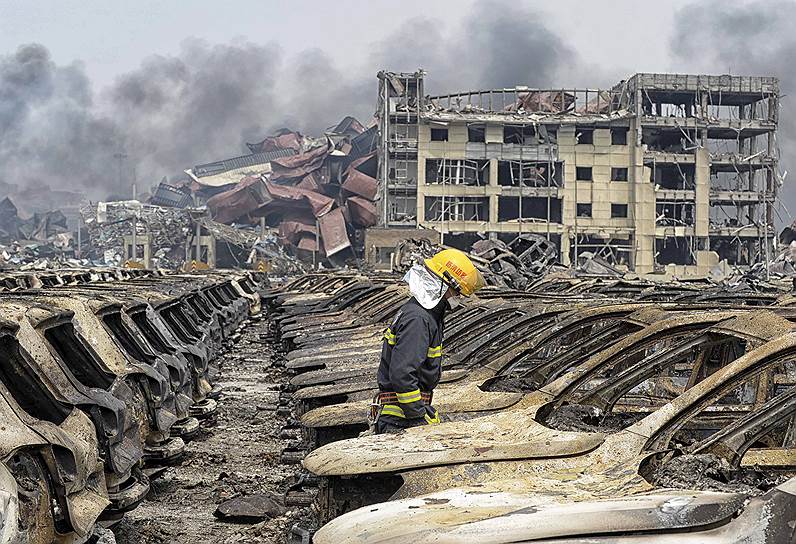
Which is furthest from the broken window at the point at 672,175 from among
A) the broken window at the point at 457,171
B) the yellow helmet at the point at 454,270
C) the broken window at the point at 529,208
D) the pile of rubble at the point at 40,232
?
the yellow helmet at the point at 454,270

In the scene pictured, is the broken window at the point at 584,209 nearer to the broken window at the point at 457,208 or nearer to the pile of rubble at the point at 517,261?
the broken window at the point at 457,208

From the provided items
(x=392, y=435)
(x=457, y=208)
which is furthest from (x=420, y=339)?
(x=457, y=208)

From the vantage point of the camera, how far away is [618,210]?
71.9 meters

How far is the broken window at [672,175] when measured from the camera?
234ft

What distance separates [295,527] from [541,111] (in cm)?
6848

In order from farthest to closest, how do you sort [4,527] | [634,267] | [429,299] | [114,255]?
1. [114,255]
2. [634,267]
3. [429,299]
4. [4,527]

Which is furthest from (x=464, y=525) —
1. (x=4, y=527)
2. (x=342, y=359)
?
(x=342, y=359)

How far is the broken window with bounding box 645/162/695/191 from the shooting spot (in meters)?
71.2

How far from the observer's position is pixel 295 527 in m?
6.43

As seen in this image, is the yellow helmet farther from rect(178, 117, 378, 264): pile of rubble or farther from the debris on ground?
rect(178, 117, 378, 264): pile of rubble

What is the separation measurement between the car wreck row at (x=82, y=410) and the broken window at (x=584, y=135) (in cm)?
6308

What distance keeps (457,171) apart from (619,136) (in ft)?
37.7

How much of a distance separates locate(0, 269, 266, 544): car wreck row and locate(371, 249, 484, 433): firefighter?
171cm

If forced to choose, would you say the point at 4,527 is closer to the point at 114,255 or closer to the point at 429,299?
the point at 429,299
